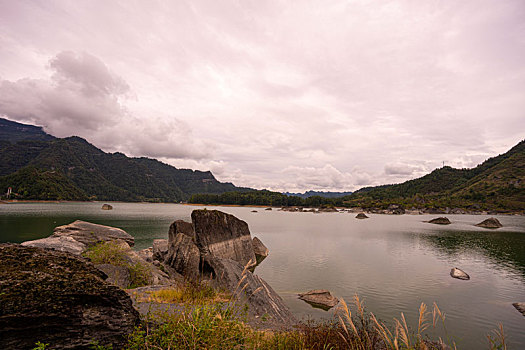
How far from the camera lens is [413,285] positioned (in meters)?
22.9

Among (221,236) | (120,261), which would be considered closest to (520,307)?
(221,236)

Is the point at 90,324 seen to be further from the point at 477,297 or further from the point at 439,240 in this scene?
the point at 439,240

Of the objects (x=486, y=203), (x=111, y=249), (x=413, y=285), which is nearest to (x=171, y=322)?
(x=111, y=249)

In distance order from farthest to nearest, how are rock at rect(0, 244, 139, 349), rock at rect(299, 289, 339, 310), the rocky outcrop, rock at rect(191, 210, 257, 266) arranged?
rock at rect(191, 210, 257, 266) < the rocky outcrop < rock at rect(299, 289, 339, 310) < rock at rect(0, 244, 139, 349)

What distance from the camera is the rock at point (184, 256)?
21703mm

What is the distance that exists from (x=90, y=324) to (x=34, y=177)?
199 m

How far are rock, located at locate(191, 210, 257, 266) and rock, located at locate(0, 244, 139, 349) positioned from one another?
15.7m

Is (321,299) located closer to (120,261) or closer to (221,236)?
(221,236)

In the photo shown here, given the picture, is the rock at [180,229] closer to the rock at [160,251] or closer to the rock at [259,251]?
the rock at [160,251]

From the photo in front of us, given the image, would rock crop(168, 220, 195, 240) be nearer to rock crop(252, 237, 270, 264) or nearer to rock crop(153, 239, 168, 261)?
rock crop(153, 239, 168, 261)

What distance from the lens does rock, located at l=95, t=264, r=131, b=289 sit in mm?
14594

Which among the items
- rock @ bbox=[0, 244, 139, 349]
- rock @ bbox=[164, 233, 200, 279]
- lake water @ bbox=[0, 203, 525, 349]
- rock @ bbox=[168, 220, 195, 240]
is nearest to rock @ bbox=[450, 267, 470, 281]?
lake water @ bbox=[0, 203, 525, 349]

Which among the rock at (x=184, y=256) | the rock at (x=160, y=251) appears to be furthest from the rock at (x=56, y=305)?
the rock at (x=160, y=251)

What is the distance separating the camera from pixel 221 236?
2550 cm
